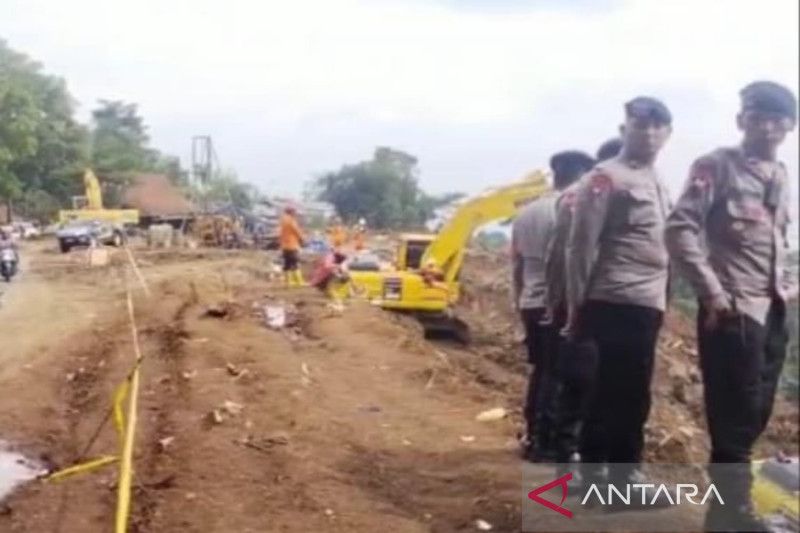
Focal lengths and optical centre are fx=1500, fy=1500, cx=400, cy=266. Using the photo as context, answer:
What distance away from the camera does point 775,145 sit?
10.1 ft

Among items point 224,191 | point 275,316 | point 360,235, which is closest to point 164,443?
point 224,191

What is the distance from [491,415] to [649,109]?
6.70ft

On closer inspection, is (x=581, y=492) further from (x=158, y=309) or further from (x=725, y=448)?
(x=158, y=309)

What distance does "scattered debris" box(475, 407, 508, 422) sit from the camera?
5.04 m

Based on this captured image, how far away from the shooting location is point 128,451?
369 centimetres

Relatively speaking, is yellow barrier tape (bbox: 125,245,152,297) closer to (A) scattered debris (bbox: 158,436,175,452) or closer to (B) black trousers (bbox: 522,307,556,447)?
(A) scattered debris (bbox: 158,436,175,452)

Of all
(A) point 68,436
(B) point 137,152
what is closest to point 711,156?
(B) point 137,152

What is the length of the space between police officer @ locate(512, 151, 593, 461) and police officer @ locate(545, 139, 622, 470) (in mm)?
52

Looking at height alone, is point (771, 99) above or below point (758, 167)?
above

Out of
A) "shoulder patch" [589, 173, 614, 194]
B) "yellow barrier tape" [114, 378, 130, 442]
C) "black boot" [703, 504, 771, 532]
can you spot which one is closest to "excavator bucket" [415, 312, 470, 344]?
"yellow barrier tape" [114, 378, 130, 442]

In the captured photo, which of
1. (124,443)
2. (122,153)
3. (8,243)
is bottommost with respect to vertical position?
(124,443)

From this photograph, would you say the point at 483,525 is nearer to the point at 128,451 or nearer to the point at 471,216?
the point at 128,451

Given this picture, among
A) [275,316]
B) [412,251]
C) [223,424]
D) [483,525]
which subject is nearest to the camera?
[483,525]

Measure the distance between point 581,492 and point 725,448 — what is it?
1.81ft
